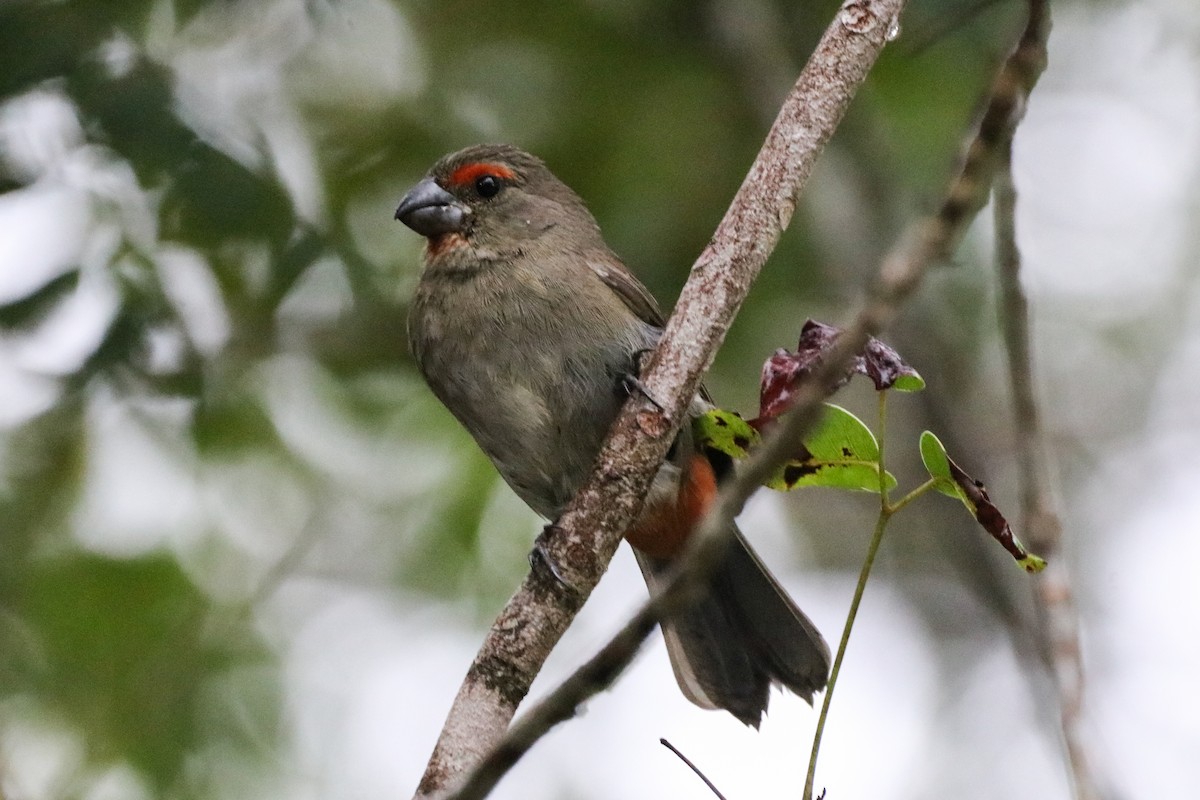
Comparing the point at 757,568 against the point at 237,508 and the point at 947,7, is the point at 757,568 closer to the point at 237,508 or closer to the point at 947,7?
the point at 947,7

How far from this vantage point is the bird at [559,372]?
393cm

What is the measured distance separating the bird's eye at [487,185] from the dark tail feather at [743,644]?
3.98ft

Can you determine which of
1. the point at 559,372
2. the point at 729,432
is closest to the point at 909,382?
the point at 729,432

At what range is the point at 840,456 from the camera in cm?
251

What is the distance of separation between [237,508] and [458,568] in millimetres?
796

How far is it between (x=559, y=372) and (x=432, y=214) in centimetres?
77

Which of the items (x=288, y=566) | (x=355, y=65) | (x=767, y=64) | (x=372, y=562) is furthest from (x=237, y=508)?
(x=767, y=64)

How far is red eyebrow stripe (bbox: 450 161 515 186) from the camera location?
4473 mm

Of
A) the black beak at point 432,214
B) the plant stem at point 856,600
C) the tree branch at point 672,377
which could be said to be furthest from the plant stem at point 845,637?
the black beak at point 432,214

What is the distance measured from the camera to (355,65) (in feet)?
17.8

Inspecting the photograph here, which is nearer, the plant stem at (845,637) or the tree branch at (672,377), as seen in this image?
the plant stem at (845,637)

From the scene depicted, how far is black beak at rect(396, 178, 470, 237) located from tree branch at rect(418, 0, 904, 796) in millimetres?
1562

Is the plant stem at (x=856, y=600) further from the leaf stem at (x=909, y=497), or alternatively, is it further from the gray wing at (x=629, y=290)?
the gray wing at (x=629, y=290)

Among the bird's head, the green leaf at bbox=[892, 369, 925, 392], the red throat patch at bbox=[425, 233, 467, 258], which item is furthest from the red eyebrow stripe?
the green leaf at bbox=[892, 369, 925, 392]
